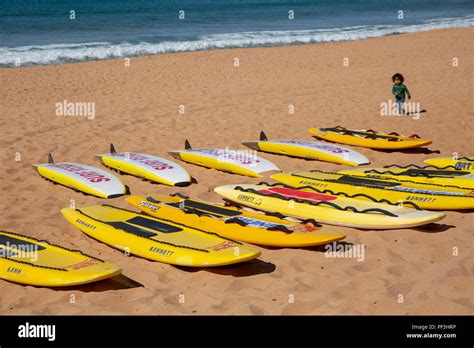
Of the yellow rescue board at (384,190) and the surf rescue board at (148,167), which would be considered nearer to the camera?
the yellow rescue board at (384,190)

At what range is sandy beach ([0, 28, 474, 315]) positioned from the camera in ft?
16.5

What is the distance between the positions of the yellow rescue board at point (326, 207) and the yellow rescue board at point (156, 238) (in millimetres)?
1335

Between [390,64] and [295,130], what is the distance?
852cm

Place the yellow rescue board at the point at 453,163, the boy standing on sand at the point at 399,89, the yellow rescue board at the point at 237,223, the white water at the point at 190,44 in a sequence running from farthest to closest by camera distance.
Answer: the white water at the point at 190,44
the boy standing on sand at the point at 399,89
the yellow rescue board at the point at 453,163
the yellow rescue board at the point at 237,223

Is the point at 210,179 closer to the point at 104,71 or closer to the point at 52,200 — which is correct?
the point at 52,200

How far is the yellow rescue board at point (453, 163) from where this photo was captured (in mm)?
8711

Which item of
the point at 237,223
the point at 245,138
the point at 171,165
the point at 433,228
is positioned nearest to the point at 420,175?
the point at 433,228

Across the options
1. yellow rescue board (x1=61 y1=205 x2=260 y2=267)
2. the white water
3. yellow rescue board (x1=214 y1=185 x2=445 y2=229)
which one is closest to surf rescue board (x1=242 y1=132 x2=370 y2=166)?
yellow rescue board (x1=214 y1=185 x2=445 y2=229)

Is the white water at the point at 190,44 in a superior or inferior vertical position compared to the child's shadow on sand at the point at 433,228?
superior

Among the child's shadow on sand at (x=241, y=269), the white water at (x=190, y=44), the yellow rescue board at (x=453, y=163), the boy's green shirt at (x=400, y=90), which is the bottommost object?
the child's shadow on sand at (x=241, y=269)

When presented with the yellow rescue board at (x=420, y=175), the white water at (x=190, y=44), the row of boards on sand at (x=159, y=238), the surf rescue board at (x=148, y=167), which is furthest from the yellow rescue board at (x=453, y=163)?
the white water at (x=190, y=44)

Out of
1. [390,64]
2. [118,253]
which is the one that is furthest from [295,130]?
[390,64]

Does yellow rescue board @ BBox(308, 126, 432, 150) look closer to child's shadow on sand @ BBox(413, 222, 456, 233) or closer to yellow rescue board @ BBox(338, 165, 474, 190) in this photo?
yellow rescue board @ BBox(338, 165, 474, 190)

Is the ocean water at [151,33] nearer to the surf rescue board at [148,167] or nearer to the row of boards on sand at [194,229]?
the surf rescue board at [148,167]
